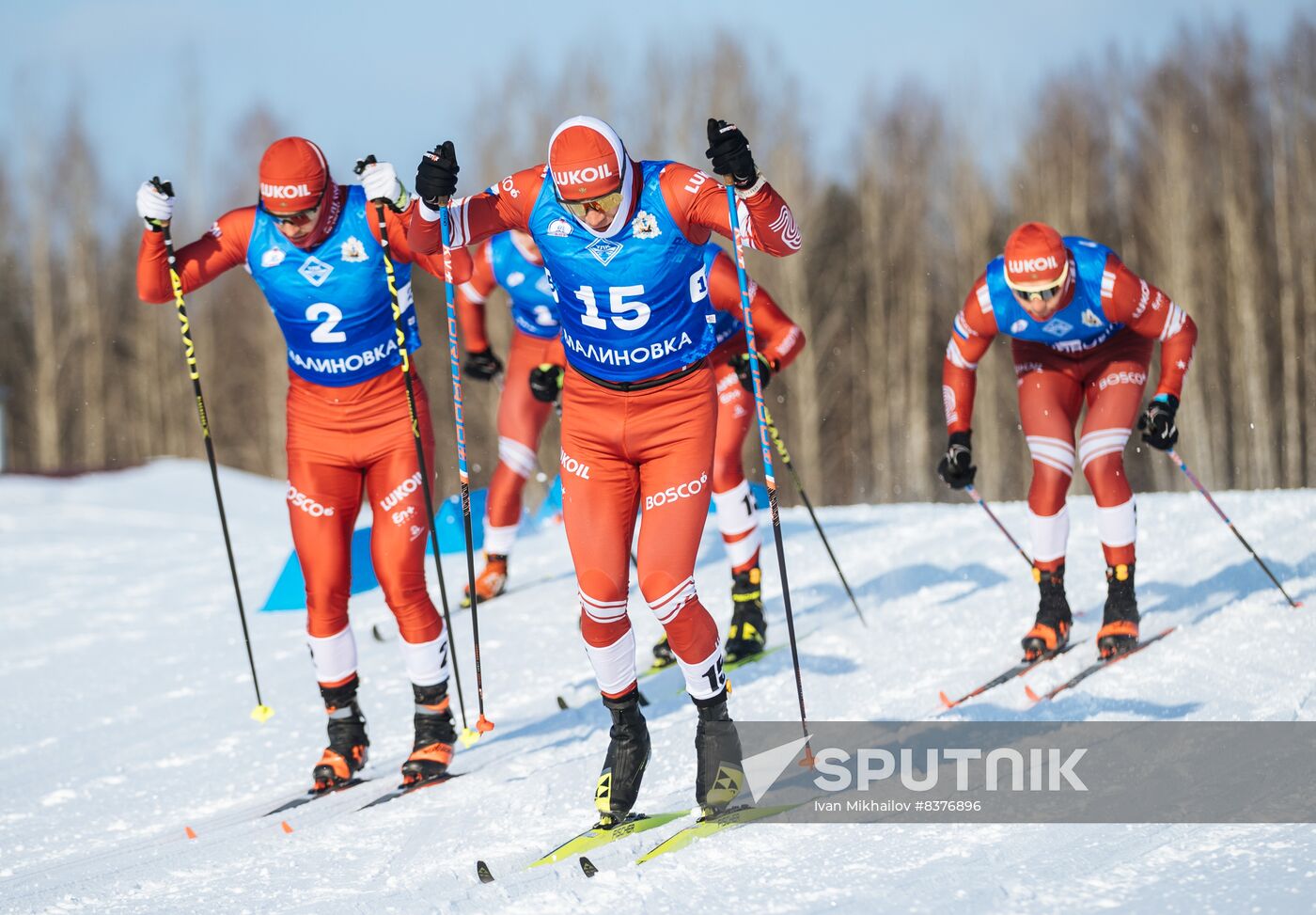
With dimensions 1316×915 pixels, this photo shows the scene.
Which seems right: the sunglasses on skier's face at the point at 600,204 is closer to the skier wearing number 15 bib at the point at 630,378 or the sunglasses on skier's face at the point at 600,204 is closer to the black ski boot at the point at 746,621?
the skier wearing number 15 bib at the point at 630,378

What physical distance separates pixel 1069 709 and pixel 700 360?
221cm

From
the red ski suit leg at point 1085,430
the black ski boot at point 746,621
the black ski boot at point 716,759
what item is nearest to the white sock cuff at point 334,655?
the black ski boot at point 716,759

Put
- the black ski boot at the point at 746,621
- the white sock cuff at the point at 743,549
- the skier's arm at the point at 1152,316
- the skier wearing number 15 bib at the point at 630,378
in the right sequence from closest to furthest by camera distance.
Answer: the skier wearing number 15 bib at the point at 630,378 < the skier's arm at the point at 1152,316 < the black ski boot at the point at 746,621 < the white sock cuff at the point at 743,549

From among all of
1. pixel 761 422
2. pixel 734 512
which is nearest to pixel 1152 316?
pixel 734 512

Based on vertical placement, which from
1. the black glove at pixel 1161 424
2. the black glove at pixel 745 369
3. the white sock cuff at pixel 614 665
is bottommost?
the white sock cuff at pixel 614 665

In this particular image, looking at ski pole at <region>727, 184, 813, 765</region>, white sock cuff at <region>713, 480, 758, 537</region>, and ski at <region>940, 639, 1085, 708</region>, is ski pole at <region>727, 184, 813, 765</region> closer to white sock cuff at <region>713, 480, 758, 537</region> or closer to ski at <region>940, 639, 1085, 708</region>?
ski at <region>940, 639, 1085, 708</region>

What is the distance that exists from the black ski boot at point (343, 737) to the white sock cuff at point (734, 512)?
222 centimetres

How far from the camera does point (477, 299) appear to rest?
27.2 ft

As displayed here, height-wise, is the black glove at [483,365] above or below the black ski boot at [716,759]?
above

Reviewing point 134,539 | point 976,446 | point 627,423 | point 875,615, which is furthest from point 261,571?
point 976,446

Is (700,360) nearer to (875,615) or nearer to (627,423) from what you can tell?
(627,423)

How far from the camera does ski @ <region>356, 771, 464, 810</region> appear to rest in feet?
16.1

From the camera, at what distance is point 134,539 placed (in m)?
11.9

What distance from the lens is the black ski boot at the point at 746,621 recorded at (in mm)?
6691
